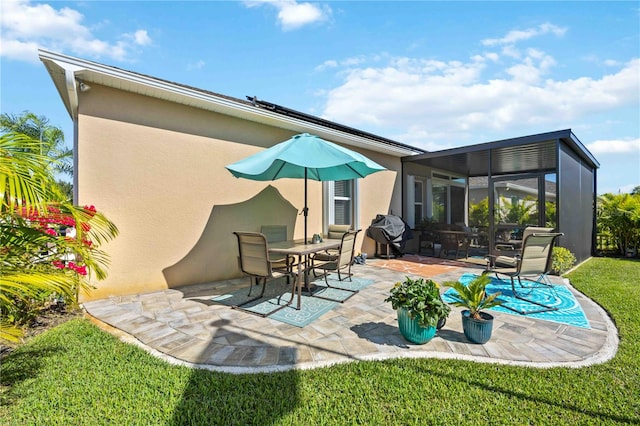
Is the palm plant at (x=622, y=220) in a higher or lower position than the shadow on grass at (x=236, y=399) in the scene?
higher

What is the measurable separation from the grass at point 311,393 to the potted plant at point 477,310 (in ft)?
1.59

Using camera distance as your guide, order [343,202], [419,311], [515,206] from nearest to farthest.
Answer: [419,311], [343,202], [515,206]

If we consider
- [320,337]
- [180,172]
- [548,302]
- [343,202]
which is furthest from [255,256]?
[548,302]

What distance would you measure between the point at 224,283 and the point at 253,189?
2.24m

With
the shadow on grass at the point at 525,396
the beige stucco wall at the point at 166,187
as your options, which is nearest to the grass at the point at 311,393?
the shadow on grass at the point at 525,396

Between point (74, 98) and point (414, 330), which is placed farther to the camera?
point (74, 98)

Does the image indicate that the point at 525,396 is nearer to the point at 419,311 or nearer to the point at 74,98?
the point at 419,311

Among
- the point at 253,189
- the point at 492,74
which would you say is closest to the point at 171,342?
the point at 253,189

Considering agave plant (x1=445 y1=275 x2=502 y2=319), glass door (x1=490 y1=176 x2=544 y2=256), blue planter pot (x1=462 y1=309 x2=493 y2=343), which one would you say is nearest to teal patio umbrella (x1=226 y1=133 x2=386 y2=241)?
agave plant (x1=445 y1=275 x2=502 y2=319)

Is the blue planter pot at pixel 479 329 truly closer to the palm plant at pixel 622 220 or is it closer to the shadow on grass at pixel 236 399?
the shadow on grass at pixel 236 399

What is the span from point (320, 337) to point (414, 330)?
113cm

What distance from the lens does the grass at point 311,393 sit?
7.06 ft

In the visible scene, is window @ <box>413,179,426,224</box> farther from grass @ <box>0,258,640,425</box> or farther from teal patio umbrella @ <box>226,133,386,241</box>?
grass @ <box>0,258,640,425</box>

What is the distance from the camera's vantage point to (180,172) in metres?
5.67
